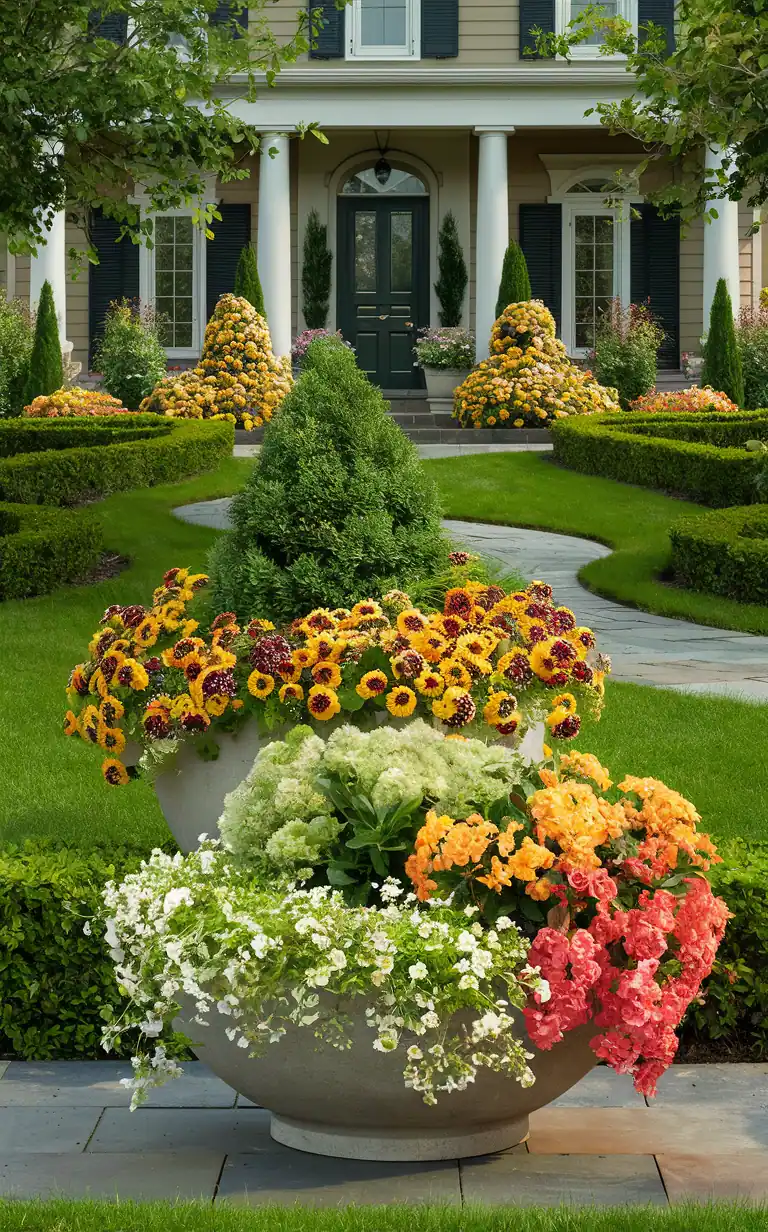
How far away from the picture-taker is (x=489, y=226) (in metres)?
20.9

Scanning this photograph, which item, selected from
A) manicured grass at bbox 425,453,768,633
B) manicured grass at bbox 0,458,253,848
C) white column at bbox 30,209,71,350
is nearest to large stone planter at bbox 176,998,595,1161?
manicured grass at bbox 0,458,253,848

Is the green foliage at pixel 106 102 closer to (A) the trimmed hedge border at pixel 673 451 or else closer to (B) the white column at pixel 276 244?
(A) the trimmed hedge border at pixel 673 451

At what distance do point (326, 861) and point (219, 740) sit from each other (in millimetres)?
1023

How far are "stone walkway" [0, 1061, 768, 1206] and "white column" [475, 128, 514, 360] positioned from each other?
1769 centimetres

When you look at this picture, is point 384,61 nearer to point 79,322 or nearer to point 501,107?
point 501,107

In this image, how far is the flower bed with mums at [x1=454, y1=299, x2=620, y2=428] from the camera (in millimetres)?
18453

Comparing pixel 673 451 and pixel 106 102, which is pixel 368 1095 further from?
pixel 673 451

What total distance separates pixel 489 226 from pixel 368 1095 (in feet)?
61.7

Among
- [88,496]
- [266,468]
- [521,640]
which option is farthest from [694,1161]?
[88,496]

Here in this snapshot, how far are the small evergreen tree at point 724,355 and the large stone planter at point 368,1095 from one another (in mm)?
17457

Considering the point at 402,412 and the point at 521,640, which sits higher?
the point at 402,412

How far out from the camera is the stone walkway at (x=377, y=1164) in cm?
317

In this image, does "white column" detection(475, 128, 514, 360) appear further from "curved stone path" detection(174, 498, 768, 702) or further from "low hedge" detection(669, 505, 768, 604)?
"low hedge" detection(669, 505, 768, 604)

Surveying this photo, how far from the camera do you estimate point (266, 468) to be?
4938 millimetres
